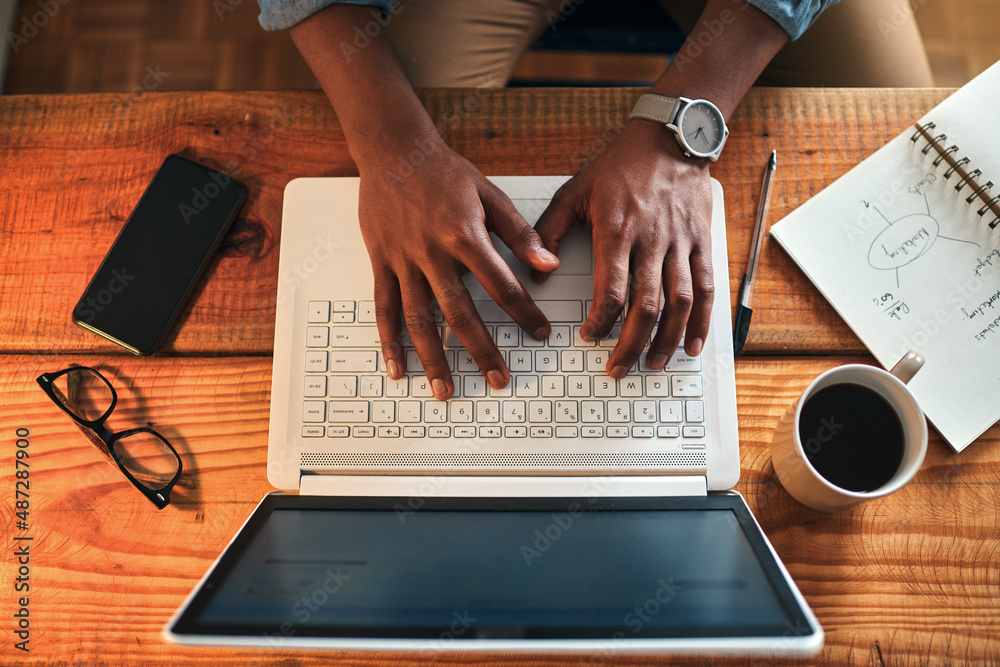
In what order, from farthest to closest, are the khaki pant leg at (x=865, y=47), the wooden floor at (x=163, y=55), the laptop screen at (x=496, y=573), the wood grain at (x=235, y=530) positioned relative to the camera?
the wooden floor at (x=163, y=55), the khaki pant leg at (x=865, y=47), the wood grain at (x=235, y=530), the laptop screen at (x=496, y=573)

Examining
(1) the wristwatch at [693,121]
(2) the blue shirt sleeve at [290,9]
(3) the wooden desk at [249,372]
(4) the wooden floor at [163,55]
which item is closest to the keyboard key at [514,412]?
(3) the wooden desk at [249,372]

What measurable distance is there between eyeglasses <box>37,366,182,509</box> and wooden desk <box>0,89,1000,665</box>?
15mm

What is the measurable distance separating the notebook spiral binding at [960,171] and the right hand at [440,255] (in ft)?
1.46

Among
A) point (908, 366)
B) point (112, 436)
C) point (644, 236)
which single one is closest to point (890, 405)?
point (908, 366)

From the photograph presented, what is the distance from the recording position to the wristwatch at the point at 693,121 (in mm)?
588

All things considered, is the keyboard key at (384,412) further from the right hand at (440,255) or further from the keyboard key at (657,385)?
the keyboard key at (657,385)

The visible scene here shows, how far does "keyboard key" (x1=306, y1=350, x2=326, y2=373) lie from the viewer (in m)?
0.56

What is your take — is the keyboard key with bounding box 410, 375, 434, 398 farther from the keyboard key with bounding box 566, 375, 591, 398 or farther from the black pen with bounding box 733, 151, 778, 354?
the black pen with bounding box 733, 151, 778, 354

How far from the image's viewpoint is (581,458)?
53cm

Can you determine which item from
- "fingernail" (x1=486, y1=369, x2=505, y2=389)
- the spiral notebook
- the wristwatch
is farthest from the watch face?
"fingernail" (x1=486, y1=369, x2=505, y2=389)

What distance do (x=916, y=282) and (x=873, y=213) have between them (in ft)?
0.28

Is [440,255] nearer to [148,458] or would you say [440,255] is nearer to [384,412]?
[384,412]

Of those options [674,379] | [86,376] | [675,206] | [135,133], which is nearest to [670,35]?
[675,206]

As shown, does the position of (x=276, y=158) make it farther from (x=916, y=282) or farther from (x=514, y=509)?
(x=916, y=282)
